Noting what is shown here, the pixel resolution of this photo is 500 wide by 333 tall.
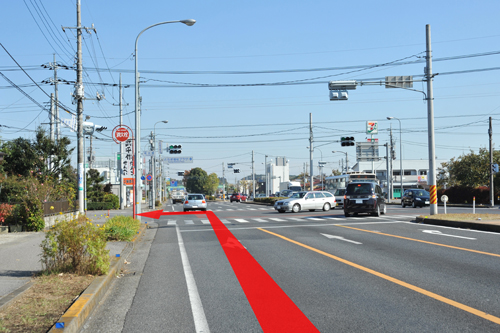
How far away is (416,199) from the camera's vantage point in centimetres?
3731

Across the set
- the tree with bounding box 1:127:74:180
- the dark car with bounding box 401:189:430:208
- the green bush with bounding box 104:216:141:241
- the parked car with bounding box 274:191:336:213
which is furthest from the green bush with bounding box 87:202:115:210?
the green bush with bounding box 104:216:141:241

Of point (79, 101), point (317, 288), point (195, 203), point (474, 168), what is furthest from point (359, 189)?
point (474, 168)

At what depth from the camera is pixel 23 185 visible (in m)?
21.6

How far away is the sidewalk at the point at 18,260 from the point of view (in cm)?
702

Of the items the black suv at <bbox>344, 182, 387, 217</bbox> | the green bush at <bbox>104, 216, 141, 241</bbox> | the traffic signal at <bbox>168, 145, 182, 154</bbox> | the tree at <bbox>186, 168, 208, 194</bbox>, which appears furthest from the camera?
the tree at <bbox>186, 168, 208, 194</bbox>

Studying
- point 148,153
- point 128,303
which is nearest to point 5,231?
point 128,303

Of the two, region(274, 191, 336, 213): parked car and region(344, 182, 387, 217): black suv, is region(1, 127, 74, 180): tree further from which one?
region(344, 182, 387, 217): black suv

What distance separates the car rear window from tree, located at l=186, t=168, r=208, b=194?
109371 mm

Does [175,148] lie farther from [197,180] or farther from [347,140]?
[197,180]

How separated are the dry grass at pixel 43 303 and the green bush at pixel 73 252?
0.25 meters

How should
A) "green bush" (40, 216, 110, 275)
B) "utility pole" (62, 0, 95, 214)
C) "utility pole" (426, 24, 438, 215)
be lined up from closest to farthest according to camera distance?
"green bush" (40, 216, 110, 275), "utility pole" (426, 24, 438, 215), "utility pole" (62, 0, 95, 214)

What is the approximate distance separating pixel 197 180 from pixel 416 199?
332 feet

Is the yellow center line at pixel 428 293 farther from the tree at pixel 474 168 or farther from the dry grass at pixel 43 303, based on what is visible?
the tree at pixel 474 168

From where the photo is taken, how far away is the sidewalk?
7.02 meters
